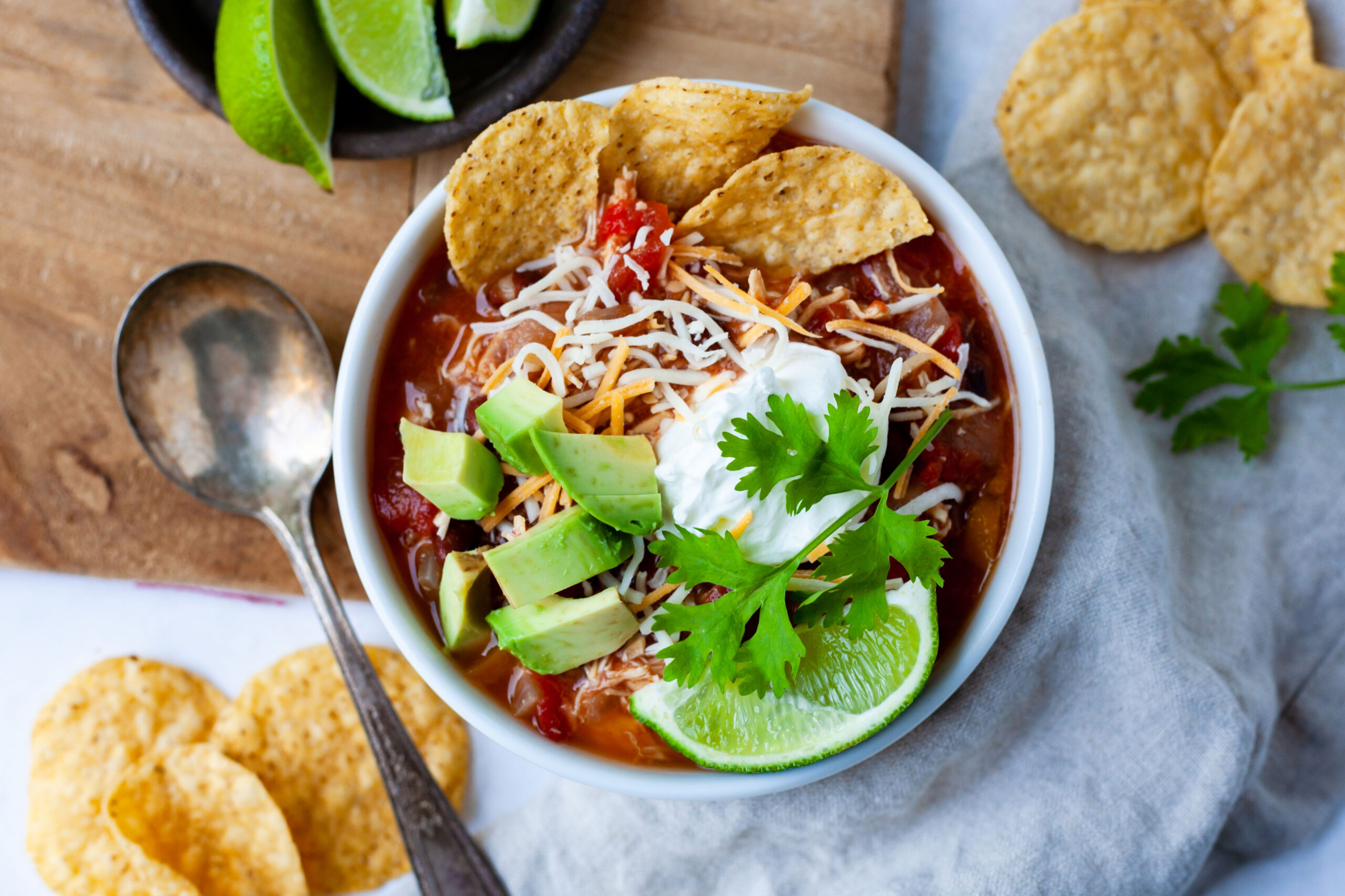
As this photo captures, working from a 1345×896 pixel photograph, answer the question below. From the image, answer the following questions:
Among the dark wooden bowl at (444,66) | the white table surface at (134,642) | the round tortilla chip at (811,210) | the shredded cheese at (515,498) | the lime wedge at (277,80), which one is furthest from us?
the white table surface at (134,642)

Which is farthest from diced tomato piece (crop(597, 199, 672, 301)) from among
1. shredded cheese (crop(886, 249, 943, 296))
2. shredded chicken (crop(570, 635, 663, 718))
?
shredded chicken (crop(570, 635, 663, 718))

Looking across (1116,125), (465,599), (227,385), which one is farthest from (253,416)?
(1116,125)

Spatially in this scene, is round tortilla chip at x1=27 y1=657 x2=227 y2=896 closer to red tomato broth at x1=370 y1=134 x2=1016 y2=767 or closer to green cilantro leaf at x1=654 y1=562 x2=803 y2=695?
red tomato broth at x1=370 y1=134 x2=1016 y2=767

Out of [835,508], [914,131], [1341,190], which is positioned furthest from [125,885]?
[1341,190]

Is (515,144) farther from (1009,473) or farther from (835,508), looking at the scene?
(1009,473)

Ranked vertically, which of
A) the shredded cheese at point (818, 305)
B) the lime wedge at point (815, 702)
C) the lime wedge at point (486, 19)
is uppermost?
the lime wedge at point (486, 19)

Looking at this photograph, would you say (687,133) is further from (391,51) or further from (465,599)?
(465,599)

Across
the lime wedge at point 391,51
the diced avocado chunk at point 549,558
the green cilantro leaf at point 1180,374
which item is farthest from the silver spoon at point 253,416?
the green cilantro leaf at point 1180,374

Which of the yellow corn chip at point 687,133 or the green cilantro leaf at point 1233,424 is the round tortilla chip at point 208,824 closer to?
the yellow corn chip at point 687,133
